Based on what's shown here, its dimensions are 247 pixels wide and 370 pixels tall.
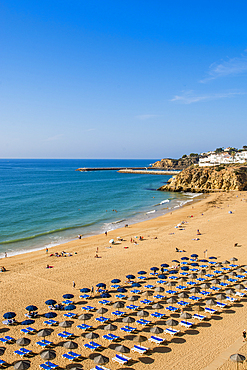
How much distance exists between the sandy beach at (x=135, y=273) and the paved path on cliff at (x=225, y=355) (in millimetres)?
191

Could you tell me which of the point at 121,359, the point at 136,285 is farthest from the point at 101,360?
the point at 136,285

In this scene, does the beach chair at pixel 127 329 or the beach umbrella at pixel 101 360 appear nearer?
the beach umbrella at pixel 101 360

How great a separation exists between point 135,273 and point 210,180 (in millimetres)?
74168

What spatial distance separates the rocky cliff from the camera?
88.6m

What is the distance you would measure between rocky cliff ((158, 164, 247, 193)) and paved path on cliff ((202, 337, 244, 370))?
78658 mm

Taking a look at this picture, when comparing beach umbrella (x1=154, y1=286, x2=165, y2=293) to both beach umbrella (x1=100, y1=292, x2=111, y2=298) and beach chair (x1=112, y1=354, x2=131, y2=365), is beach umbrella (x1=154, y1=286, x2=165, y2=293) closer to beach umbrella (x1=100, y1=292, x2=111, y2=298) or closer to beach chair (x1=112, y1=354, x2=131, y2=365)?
beach umbrella (x1=100, y1=292, x2=111, y2=298)

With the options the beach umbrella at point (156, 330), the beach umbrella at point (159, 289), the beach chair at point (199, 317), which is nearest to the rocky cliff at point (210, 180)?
the beach umbrella at point (159, 289)

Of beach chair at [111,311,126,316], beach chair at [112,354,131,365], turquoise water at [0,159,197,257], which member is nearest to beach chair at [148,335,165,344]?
beach chair at [112,354,131,365]

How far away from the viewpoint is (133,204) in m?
69.9

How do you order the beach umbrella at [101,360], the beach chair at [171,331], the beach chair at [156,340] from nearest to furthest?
the beach umbrella at [101,360] → the beach chair at [156,340] → the beach chair at [171,331]

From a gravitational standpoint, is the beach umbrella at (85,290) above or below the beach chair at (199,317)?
above

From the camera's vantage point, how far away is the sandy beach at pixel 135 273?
47.9 ft

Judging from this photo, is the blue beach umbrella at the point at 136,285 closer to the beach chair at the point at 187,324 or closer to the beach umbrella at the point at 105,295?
the beach umbrella at the point at 105,295

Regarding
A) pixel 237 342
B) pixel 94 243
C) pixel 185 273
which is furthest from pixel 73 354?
pixel 94 243
